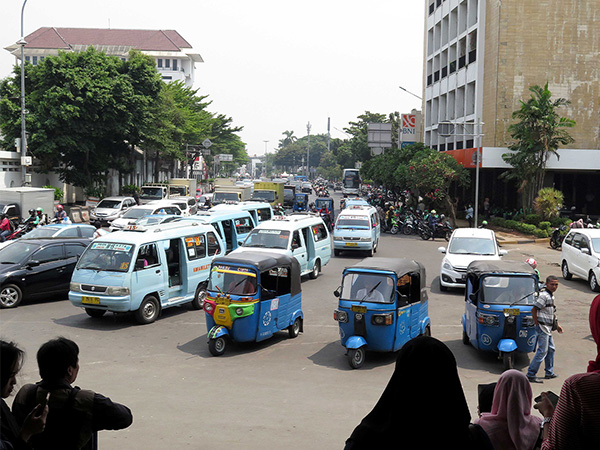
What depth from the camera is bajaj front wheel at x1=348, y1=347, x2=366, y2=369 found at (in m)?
11.2

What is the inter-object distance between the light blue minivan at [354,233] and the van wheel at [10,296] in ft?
44.4

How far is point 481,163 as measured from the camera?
4053cm

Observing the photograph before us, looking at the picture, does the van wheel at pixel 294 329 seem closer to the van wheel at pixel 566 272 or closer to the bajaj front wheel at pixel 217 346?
the bajaj front wheel at pixel 217 346

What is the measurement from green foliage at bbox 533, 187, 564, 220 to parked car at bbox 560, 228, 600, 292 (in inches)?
535

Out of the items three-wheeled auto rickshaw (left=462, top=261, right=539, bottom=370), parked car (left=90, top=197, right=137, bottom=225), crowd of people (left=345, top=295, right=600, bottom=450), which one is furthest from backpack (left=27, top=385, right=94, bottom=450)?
parked car (left=90, top=197, right=137, bottom=225)

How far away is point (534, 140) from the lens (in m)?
36.5

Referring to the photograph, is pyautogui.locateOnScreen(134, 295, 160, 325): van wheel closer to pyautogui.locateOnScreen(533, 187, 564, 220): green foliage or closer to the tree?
pyautogui.locateOnScreen(533, 187, 564, 220): green foliage

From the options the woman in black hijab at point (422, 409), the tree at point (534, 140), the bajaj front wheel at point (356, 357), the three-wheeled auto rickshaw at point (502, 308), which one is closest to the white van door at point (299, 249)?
the three-wheeled auto rickshaw at point (502, 308)

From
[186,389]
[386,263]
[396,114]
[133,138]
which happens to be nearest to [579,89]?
[133,138]

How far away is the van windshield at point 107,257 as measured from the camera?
558 inches

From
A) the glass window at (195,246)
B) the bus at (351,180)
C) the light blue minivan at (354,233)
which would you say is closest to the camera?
the glass window at (195,246)

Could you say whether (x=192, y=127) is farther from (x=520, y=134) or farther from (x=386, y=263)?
(x=386, y=263)

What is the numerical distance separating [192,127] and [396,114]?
1313 inches

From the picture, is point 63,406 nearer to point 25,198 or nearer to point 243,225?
point 243,225
